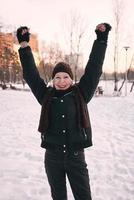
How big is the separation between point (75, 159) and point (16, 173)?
2.74 meters

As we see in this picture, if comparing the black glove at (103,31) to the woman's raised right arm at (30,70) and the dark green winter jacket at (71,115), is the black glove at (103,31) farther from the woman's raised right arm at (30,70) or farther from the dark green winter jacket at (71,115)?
the woman's raised right arm at (30,70)

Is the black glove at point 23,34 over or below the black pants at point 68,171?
over

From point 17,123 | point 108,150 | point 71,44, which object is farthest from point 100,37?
point 71,44

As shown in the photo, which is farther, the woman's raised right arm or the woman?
the woman's raised right arm

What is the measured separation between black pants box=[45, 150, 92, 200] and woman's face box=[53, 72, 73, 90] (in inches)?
23.6

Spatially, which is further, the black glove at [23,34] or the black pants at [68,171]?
the black glove at [23,34]

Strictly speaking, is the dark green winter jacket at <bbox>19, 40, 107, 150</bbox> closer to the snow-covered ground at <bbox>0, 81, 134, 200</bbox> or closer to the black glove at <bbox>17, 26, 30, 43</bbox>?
the black glove at <bbox>17, 26, 30, 43</bbox>

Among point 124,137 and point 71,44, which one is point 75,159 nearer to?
point 124,137

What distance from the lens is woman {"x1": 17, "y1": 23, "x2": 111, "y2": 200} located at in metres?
3.18

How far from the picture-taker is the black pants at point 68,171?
3.21 metres

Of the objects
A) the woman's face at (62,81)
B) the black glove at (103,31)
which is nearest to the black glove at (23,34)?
the woman's face at (62,81)

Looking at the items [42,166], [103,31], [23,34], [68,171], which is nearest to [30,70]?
[23,34]

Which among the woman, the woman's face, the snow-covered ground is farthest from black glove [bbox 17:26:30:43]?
the snow-covered ground

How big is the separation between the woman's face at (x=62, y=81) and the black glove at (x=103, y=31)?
0.45 meters
